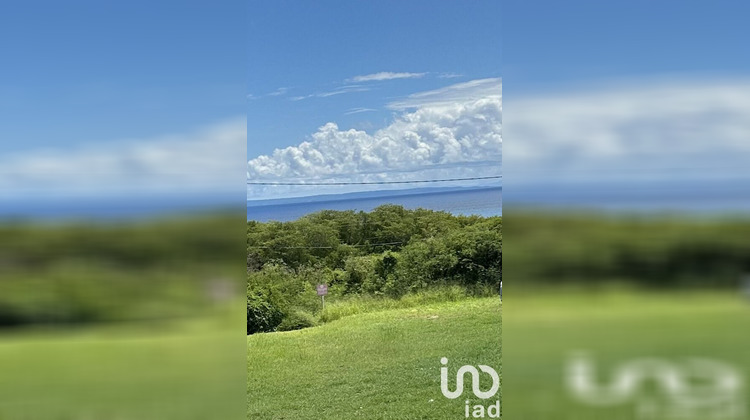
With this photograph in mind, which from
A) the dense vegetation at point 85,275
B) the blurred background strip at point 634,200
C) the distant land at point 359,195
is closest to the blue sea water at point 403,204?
the distant land at point 359,195

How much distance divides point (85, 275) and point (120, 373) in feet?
3.14

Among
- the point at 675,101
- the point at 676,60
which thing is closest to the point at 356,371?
the point at 675,101

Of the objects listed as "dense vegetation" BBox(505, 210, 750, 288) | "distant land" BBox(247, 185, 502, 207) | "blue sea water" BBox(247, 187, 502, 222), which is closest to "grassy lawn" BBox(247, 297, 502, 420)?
"blue sea water" BBox(247, 187, 502, 222)

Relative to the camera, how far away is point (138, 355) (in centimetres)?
520

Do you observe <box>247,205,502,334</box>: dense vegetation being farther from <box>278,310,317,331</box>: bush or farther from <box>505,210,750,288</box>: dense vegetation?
<box>505,210,750,288</box>: dense vegetation

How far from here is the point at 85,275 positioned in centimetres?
545

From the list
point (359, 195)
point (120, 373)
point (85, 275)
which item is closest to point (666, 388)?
point (359, 195)

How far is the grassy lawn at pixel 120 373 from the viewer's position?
438 cm

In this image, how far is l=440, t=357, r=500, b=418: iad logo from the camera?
12.8ft

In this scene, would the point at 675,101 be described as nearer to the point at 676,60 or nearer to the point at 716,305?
the point at 676,60

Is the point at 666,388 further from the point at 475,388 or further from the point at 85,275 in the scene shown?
the point at 85,275

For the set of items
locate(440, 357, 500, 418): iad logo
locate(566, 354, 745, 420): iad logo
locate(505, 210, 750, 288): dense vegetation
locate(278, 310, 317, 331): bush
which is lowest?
locate(566, 354, 745, 420): iad logo

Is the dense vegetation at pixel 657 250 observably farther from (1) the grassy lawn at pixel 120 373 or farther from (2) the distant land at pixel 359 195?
(1) the grassy lawn at pixel 120 373

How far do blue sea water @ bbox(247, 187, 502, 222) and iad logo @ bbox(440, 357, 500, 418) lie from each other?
102cm
